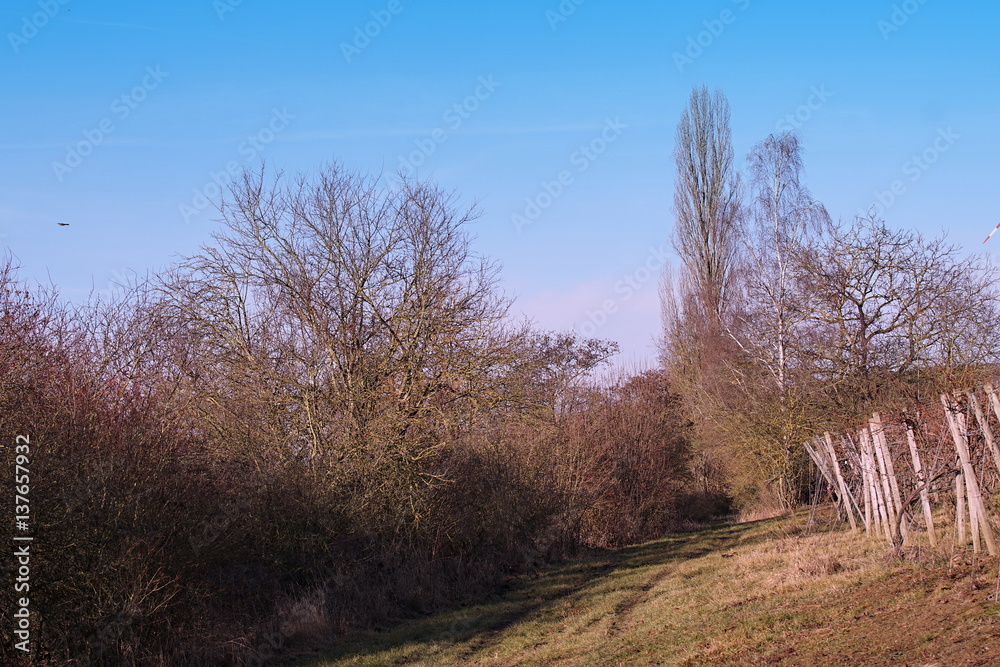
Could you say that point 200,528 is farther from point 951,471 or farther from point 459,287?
point 951,471

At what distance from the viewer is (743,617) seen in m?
9.00

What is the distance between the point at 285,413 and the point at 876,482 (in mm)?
10022

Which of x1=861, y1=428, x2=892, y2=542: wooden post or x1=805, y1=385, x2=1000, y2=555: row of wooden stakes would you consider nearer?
x1=805, y1=385, x2=1000, y2=555: row of wooden stakes

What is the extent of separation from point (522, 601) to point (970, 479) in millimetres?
7372

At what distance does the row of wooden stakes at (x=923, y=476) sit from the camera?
8.39 meters

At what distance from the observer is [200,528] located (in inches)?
395

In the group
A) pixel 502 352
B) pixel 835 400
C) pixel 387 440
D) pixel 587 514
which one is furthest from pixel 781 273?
pixel 387 440

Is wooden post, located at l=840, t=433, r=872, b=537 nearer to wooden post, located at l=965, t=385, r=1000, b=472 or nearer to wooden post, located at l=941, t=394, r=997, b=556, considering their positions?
wooden post, located at l=941, t=394, r=997, b=556

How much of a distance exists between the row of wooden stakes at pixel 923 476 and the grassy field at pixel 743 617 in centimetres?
37

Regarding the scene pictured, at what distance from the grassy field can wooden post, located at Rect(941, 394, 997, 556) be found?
0.27m

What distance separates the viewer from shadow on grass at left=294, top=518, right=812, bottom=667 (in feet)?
33.9

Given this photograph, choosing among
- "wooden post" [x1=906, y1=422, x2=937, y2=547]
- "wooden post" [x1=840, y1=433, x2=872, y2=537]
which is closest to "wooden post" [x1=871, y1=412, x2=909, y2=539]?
"wooden post" [x1=906, y1=422, x2=937, y2=547]

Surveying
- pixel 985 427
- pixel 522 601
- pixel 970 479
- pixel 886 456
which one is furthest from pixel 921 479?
pixel 522 601

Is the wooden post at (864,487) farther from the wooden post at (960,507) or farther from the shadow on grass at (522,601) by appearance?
the shadow on grass at (522,601)
